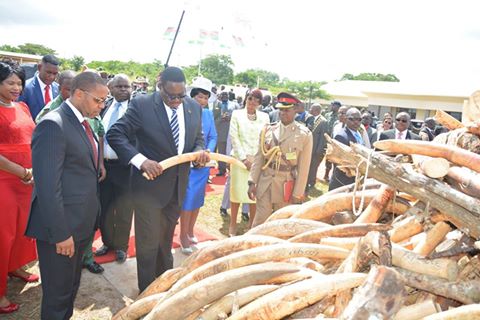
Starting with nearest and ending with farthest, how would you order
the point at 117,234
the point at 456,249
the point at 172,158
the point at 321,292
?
1. the point at 321,292
2. the point at 456,249
3. the point at 172,158
4. the point at 117,234

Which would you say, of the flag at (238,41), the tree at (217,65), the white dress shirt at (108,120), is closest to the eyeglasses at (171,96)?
the white dress shirt at (108,120)

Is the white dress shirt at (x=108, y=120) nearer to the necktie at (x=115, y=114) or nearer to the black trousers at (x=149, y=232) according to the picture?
the necktie at (x=115, y=114)

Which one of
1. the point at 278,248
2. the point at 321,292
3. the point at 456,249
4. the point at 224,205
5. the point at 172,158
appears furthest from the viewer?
the point at 224,205

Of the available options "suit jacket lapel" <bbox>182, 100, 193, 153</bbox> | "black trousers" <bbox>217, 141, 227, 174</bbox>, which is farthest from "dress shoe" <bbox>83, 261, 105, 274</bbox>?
"black trousers" <bbox>217, 141, 227, 174</bbox>

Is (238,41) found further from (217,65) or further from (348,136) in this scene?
(217,65)

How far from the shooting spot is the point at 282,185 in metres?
4.45

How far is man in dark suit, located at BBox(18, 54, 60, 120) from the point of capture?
460 centimetres

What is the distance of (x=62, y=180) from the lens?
8.39ft

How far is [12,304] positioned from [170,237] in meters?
1.39

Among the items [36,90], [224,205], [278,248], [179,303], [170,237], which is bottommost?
[224,205]

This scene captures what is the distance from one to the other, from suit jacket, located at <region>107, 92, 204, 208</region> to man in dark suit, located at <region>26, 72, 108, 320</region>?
57 cm

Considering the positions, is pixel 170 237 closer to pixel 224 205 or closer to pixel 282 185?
pixel 282 185

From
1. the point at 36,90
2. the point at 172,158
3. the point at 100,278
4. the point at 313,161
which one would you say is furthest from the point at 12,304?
the point at 313,161

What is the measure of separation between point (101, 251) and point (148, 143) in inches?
67.3
